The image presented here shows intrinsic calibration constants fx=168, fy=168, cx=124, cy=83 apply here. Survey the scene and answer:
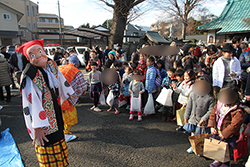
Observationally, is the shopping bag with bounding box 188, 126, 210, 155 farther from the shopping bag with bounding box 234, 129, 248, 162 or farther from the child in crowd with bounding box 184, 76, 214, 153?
the shopping bag with bounding box 234, 129, 248, 162

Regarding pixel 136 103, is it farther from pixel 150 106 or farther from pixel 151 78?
pixel 151 78

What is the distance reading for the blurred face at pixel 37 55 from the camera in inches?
80.7

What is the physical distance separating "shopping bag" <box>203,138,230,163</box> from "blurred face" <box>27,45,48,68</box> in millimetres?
2691

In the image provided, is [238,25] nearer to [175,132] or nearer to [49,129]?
[175,132]

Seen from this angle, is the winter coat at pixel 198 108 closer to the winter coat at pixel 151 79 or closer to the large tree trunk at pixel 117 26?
the winter coat at pixel 151 79

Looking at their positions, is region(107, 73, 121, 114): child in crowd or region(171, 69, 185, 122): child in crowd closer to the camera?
region(171, 69, 185, 122): child in crowd

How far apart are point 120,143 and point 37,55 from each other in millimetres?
2502

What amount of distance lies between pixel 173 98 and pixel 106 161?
2386 millimetres

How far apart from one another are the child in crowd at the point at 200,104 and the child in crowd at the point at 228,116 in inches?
9.7

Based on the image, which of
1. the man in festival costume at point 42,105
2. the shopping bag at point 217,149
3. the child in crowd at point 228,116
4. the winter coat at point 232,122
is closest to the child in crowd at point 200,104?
the child in crowd at point 228,116

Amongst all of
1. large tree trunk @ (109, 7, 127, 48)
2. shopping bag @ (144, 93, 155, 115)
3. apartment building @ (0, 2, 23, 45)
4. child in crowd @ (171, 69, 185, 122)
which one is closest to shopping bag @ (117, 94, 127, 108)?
shopping bag @ (144, 93, 155, 115)

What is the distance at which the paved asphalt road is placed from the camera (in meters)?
3.09

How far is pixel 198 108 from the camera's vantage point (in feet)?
10.4

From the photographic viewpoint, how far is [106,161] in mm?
3098
